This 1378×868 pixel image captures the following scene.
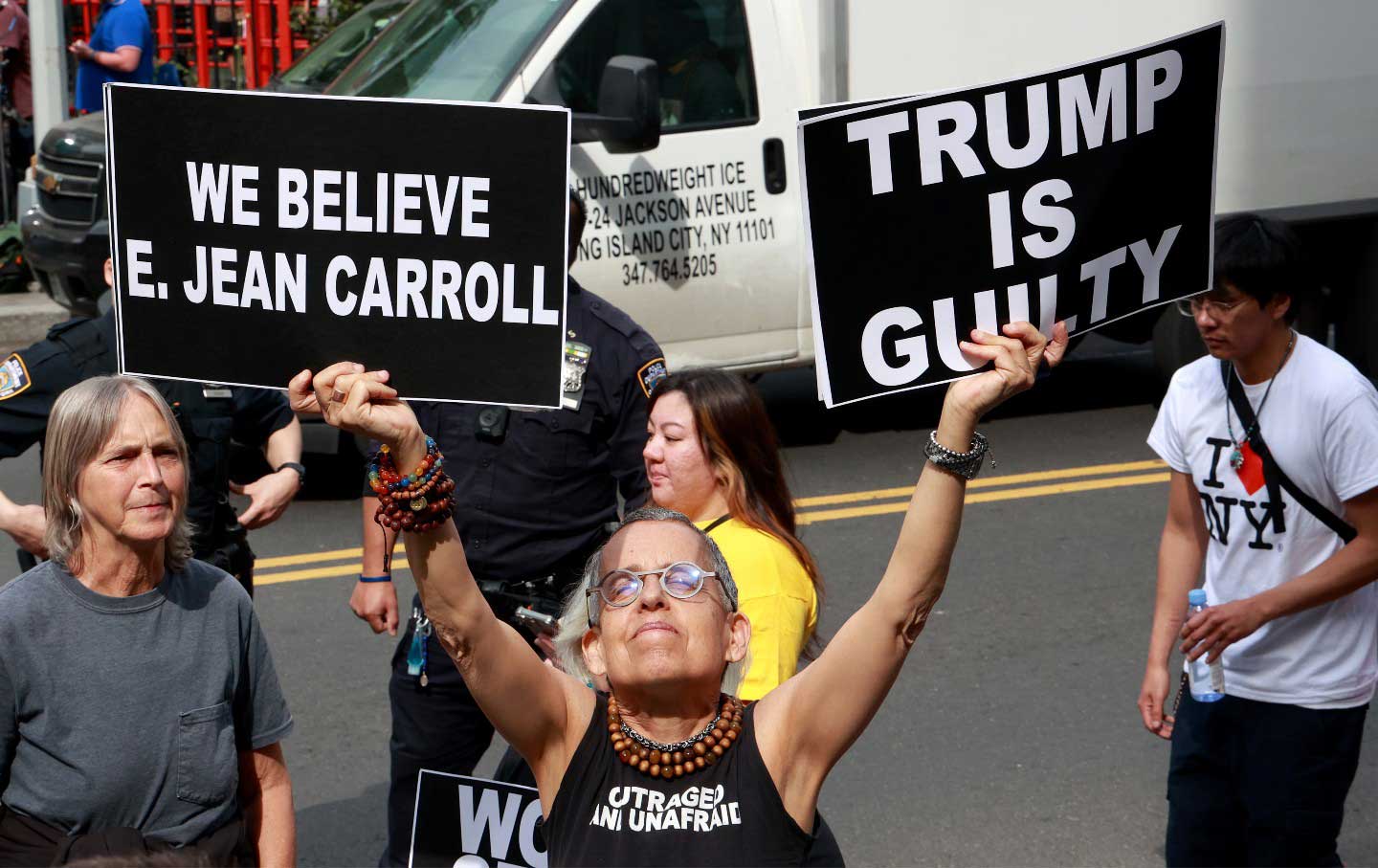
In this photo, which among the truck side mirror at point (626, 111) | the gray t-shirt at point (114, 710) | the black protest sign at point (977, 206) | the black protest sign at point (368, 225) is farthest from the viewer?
the truck side mirror at point (626, 111)

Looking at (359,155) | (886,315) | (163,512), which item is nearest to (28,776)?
(163,512)

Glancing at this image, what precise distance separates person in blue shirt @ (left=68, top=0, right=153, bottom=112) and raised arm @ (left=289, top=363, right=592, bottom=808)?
9871mm

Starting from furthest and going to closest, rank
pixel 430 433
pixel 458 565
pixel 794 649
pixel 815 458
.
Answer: pixel 815 458
pixel 430 433
pixel 794 649
pixel 458 565

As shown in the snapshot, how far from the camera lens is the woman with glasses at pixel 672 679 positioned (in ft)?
8.64

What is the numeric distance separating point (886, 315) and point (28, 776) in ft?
5.56

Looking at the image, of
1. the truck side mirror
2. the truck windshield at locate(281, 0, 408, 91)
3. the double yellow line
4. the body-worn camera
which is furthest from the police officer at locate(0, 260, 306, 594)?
the truck windshield at locate(281, 0, 408, 91)

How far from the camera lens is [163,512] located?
3.31 meters

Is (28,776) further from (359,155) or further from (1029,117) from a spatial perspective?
(1029,117)

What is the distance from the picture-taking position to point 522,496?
14.3ft

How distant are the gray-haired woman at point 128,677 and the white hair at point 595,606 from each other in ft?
1.99

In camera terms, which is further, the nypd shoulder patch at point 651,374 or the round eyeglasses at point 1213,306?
the nypd shoulder patch at point 651,374

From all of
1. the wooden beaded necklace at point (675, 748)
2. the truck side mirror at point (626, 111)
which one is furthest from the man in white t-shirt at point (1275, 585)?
the truck side mirror at point (626, 111)

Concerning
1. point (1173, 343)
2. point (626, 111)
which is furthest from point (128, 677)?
point (1173, 343)

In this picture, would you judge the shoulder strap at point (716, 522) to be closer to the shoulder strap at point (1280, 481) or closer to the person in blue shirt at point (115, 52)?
the shoulder strap at point (1280, 481)
